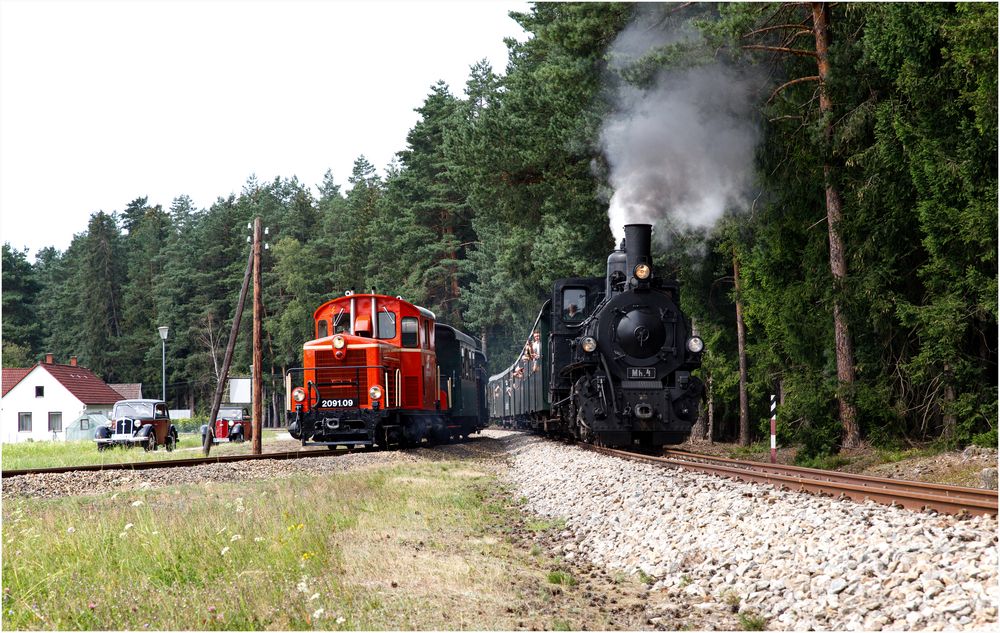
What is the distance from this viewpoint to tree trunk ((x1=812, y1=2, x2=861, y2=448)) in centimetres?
1825

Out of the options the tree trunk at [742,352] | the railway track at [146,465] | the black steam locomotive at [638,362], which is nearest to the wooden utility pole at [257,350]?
the railway track at [146,465]

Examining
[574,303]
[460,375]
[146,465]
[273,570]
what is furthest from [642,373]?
[460,375]

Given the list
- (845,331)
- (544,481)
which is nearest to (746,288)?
(845,331)

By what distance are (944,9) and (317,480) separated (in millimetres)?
12711

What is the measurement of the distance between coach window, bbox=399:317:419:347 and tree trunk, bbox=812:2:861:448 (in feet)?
30.7

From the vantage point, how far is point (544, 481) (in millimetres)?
14742

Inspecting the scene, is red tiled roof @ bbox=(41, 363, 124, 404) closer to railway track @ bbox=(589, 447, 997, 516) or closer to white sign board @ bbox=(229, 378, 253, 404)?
white sign board @ bbox=(229, 378, 253, 404)

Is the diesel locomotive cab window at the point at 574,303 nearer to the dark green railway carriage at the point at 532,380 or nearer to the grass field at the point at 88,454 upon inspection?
the dark green railway carriage at the point at 532,380

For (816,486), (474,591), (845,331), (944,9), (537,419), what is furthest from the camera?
(537,419)

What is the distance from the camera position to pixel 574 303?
758 inches

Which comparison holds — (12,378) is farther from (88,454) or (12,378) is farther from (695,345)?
(695,345)

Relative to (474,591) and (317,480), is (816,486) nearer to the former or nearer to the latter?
(474,591)

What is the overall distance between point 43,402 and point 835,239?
56466mm

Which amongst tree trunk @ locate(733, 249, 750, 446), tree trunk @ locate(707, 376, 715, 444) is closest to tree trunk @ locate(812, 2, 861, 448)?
tree trunk @ locate(733, 249, 750, 446)
